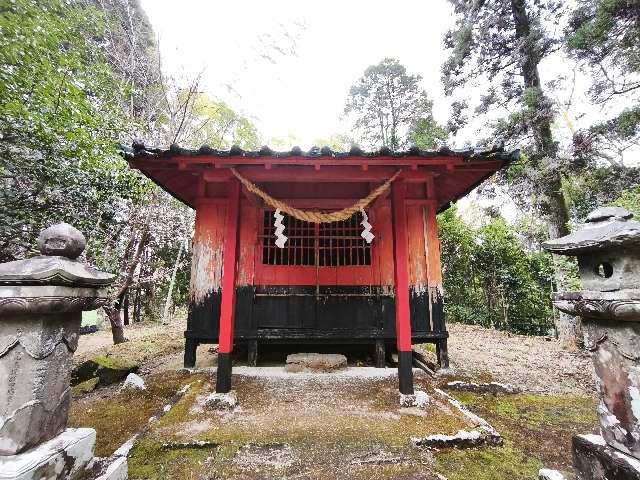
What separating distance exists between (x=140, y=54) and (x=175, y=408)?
15.2 metres

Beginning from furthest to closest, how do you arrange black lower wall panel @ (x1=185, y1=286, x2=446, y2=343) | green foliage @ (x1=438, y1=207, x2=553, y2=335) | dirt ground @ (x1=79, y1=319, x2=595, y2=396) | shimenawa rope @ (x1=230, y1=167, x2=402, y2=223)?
green foliage @ (x1=438, y1=207, x2=553, y2=335), dirt ground @ (x1=79, y1=319, x2=595, y2=396), black lower wall panel @ (x1=185, y1=286, x2=446, y2=343), shimenawa rope @ (x1=230, y1=167, x2=402, y2=223)

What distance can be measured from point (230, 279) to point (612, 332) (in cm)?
449

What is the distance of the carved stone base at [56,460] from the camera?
72.0 inches

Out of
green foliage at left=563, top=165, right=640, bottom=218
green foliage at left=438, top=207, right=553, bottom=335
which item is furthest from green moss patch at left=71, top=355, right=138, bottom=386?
green foliage at left=438, top=207, right=553, bottom=335

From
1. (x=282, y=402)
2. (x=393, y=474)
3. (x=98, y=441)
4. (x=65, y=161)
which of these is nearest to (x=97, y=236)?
(x=65, y=161)

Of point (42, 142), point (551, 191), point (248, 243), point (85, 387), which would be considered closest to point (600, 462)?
point (248, 243)

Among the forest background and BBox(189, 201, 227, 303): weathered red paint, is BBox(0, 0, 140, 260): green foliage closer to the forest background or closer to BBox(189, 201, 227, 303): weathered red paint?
the forest background

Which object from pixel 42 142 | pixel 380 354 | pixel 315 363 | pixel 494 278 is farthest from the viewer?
pixel 494 278

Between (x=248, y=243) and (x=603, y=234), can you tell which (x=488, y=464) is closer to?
(x=603, y=234)

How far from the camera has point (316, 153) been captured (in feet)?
14.7

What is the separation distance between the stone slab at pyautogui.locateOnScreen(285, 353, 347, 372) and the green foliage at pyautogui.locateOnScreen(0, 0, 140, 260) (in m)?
5.46

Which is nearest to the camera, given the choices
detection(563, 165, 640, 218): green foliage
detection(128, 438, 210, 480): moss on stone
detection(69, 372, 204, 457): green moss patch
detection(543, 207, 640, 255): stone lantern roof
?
detection(543, 207, 640, 255): stone lantern roof

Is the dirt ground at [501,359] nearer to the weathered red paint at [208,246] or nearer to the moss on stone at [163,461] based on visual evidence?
the weathered red paint at [208,246]

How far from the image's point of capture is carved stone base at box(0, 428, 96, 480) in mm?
1828
